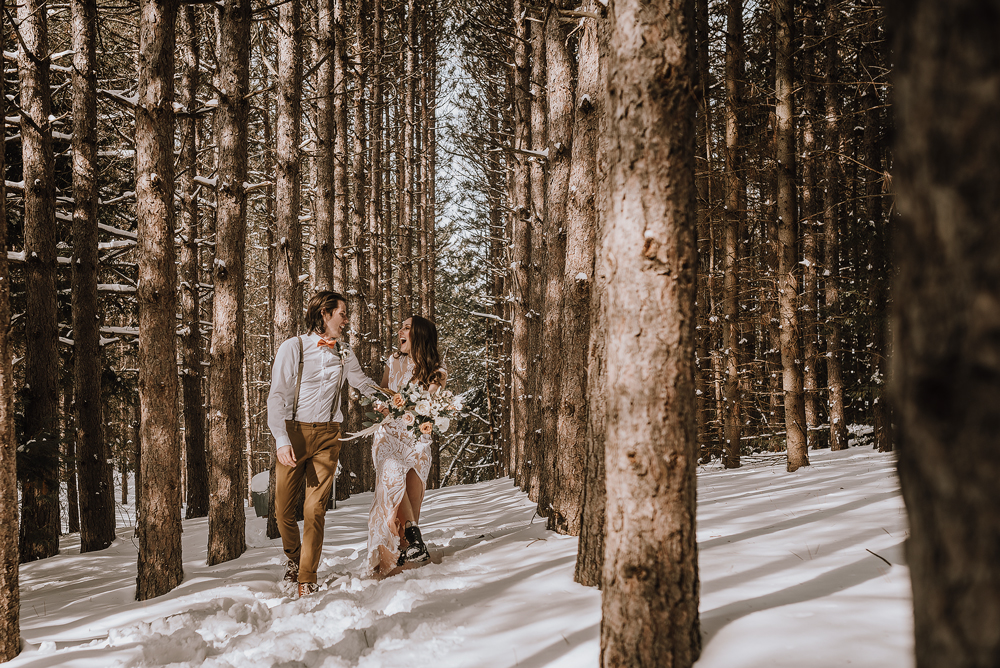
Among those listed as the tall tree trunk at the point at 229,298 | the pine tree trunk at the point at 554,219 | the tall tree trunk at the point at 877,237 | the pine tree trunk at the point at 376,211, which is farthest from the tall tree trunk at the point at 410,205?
the tall tree trunk at the point at 877,237

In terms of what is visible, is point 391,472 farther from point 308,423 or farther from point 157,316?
point 157,316

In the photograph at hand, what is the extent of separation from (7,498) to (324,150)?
24.6 feet

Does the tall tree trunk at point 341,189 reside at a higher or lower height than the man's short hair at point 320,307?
higher

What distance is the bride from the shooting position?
5.66 m

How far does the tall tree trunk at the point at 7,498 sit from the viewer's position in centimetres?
399

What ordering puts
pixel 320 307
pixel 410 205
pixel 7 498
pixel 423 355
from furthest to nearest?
pixel 410 205, pixel 423 355, pixel 320 307, pixel 7 498

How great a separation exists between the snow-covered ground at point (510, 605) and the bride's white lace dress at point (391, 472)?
0.99 feet

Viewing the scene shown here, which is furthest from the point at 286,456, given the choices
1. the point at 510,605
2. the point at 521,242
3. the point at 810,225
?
the point at 810,225

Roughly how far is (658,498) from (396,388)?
3916 millimetres

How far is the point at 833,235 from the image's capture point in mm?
13266

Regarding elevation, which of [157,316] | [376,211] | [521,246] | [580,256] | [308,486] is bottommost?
[308,486]

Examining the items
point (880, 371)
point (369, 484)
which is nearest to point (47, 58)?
point (369, 484)

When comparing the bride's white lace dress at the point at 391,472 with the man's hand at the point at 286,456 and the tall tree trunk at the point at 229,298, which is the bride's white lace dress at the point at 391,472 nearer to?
the man's hand at the point at 286,456

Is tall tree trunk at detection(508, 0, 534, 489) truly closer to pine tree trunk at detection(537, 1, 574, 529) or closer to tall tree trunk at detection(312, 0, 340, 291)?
tall tree trunk at detection(312, 0, 340, 291)
